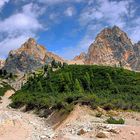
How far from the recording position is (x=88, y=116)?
43.5 m

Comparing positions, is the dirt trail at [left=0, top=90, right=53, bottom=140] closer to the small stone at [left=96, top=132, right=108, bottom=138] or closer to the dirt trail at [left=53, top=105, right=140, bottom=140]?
the dirt trail at [left=53, top=105, right=140, bottom=140]

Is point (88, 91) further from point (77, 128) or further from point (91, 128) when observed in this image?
point (91, 128)

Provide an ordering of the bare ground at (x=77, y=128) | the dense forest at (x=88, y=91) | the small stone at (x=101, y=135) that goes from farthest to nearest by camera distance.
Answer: the dense forest at (x=88, y=91) < the bare ground at (x=77, y=128) < the small stone at (x=101, y=135)

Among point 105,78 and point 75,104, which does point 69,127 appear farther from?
point 105,78

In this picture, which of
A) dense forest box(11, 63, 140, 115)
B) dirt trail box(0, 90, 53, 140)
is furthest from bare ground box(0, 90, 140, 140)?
dense forest box(11, 63, 140, 115)

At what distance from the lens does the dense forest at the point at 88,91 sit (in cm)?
4960

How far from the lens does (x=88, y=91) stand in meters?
80.6

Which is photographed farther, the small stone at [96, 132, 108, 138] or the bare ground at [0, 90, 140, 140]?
the bare ground at [0, 90, 140, 140]

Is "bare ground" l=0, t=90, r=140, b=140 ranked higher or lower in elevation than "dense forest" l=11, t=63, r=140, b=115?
lower

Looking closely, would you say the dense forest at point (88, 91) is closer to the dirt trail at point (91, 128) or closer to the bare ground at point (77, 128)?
the bare ground at point (77, 128)

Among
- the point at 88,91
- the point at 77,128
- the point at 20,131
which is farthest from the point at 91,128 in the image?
the point at 88,91

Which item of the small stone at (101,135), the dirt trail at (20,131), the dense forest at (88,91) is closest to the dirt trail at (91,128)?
the small stone at (101,135)

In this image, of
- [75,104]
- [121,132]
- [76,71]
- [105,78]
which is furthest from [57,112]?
[76,71]

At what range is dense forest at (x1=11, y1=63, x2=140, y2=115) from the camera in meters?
49.6
